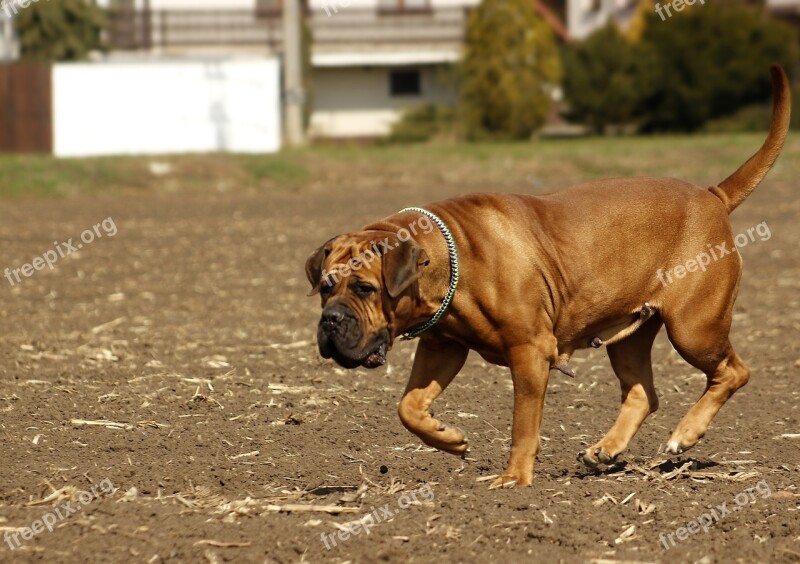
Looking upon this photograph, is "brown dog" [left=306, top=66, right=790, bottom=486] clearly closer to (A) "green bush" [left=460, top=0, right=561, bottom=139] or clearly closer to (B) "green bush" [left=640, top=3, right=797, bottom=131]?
(A) "green bush" [left=460, top=0, right=561, bottom=139]

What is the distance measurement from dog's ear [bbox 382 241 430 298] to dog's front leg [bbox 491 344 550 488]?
29.6 inches

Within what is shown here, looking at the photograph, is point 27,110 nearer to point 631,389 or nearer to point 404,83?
point 404,83

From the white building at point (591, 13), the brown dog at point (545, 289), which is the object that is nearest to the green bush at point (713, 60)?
the white building at point (591, 13)

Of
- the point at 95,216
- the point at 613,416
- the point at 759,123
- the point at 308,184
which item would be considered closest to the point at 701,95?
the point at 759,123

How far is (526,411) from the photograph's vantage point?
19.8 feet

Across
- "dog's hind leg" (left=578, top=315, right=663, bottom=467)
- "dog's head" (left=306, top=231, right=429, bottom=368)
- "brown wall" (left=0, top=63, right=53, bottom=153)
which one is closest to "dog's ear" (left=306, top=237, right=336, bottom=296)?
"dog's head" (left=306, top=231, right=429, bottom=368)

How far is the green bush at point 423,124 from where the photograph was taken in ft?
116

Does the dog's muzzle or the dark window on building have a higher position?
the dark window on building

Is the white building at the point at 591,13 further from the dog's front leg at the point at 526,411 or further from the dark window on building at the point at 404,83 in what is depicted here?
the dog's front leg at the point at 526,411

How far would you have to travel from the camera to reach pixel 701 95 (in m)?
33.5

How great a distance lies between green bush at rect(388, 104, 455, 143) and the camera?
35.5 meters

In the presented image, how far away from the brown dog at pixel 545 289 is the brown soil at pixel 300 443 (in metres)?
0.39

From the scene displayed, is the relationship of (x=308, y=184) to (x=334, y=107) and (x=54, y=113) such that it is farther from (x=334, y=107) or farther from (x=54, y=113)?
(x=334, y=107)

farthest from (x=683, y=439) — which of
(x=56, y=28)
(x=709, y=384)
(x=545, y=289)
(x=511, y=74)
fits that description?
(x=56, y=28)
